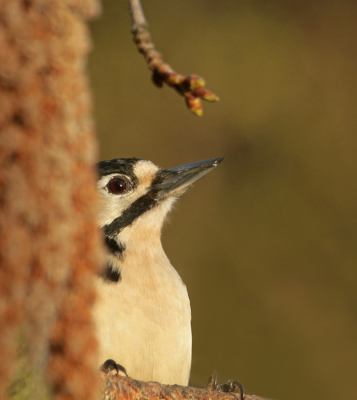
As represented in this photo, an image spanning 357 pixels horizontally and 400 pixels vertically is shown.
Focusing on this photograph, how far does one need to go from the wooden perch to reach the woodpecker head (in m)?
1.42

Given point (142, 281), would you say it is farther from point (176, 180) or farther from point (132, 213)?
point (176, 180)

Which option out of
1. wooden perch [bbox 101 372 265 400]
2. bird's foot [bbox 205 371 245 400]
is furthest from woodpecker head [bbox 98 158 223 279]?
wooden perch [bbox 101 372 265 400]

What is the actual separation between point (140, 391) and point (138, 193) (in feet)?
6.22

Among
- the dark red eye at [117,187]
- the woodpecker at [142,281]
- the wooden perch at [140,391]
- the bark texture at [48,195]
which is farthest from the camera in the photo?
the dark red eye at [117,187]

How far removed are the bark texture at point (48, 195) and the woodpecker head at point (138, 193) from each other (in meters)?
2.30

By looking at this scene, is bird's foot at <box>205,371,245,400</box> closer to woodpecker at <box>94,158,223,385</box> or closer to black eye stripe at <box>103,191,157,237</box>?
woodpecker at <box>94,158,223,385</box>

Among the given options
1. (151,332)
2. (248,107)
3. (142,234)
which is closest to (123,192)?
(142,234)

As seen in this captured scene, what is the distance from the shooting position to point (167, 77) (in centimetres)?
Answer: 167

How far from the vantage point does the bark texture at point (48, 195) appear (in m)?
0.69

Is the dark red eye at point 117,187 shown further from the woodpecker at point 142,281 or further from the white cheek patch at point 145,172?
the white cheek patch at point 145,172

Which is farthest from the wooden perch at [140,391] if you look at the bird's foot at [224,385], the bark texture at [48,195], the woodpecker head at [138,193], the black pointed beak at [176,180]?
the black pointed beak at [176,180]

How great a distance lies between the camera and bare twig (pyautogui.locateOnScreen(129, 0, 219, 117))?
1636 millimetres

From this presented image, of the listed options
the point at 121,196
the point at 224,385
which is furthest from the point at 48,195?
the point at 121,196

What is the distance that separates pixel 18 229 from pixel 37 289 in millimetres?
78
